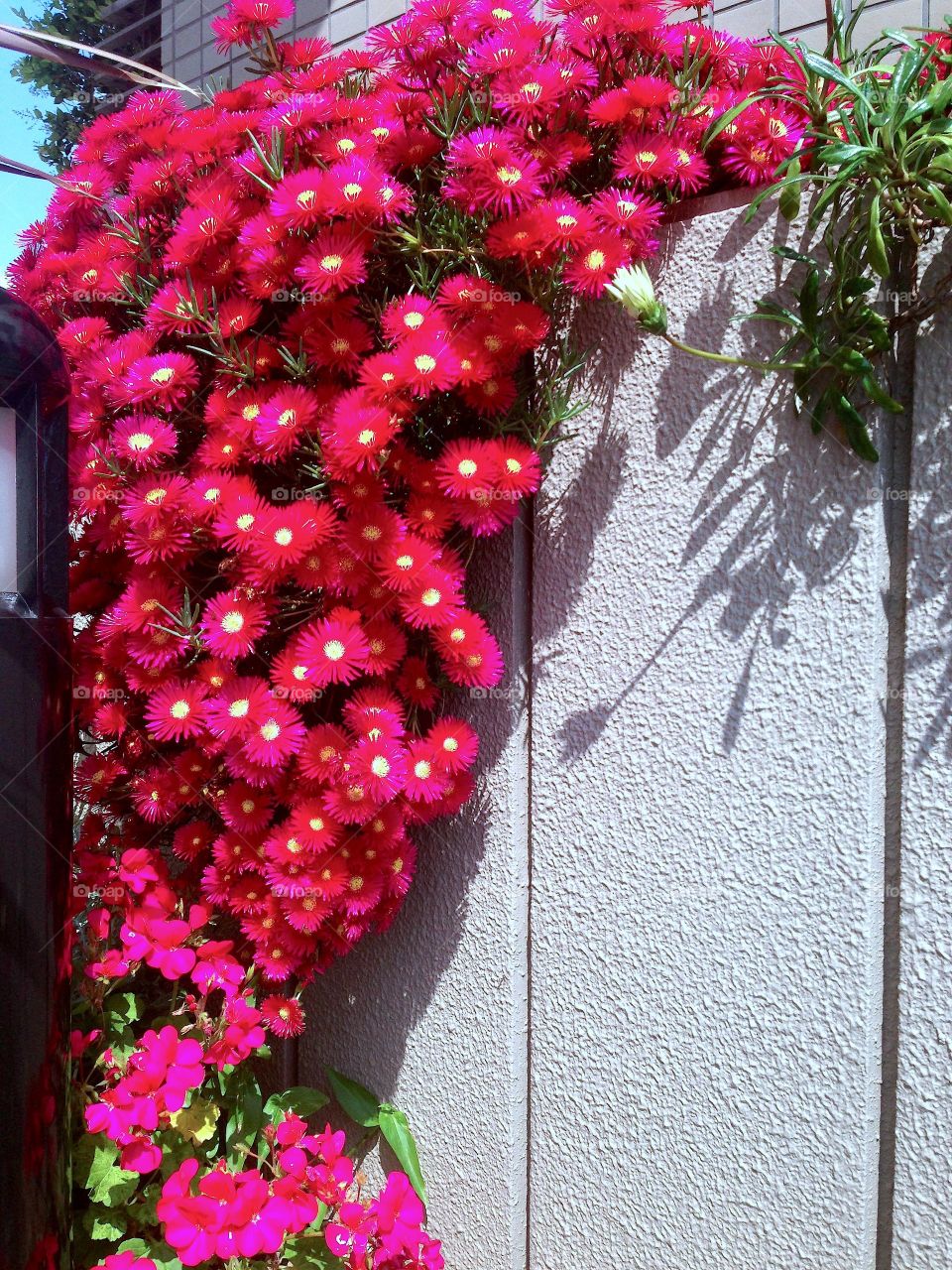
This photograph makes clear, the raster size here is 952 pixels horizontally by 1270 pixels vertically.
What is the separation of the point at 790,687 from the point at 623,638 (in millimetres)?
287

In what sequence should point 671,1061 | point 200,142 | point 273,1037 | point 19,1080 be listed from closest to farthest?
point 19,1080 → point 671,1061 → point 200,142 → point 273,1037

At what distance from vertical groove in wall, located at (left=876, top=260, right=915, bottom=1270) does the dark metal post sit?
110 centimetres

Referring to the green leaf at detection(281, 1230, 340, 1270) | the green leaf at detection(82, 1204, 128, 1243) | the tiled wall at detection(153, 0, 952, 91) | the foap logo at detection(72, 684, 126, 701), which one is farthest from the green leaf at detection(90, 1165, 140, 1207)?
the tiled wall at detection(153, 0, 952, 91)

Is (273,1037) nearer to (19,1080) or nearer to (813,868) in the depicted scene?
(19,1080)

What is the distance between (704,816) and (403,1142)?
0.91 metres

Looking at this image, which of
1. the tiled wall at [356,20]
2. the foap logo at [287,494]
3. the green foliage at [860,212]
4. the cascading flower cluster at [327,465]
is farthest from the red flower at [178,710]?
the tiled wall at [356,20]

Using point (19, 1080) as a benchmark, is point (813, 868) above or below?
above

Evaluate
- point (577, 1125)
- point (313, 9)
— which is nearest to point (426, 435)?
point (577, 1125)

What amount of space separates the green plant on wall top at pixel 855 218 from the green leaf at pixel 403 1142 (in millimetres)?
1452

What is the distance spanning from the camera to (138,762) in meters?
1.77

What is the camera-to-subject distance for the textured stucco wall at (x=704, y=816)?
1.25 m

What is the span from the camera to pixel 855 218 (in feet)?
3.87

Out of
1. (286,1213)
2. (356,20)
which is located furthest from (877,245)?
(356,20)

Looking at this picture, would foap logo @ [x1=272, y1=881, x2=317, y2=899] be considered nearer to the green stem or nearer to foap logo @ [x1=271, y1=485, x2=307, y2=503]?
foap logo @ [x1=271, y1=485, x2=307, y2=503]
